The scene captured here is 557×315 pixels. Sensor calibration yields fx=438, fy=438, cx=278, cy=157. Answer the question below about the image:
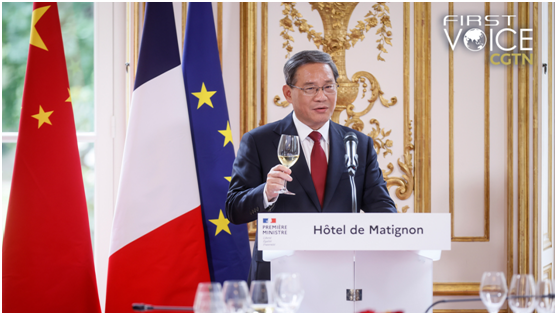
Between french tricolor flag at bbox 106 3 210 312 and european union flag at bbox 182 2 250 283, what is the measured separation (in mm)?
67

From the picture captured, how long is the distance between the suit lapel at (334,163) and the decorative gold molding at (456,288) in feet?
4.78

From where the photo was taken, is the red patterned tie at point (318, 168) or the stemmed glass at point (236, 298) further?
the red patterned tie at point (318, 168)

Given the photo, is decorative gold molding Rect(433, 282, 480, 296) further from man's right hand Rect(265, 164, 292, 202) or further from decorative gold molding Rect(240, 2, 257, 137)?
man's right hand Rect(265, 164, 292, 202)

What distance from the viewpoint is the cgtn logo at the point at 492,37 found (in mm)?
2824

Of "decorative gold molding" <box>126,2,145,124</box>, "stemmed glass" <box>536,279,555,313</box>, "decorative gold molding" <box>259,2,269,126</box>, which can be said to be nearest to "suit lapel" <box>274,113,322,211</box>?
"stemmed glass" <box>536,279,555,313</box>

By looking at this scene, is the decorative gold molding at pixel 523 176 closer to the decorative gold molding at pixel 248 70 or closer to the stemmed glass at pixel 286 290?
the decorative gold molding at pixel 248 70

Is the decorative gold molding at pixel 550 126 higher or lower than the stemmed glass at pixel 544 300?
higher

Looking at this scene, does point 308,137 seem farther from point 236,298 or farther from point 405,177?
point 405,177

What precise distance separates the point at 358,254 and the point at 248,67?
1750 mm

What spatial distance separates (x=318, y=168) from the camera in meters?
1.80

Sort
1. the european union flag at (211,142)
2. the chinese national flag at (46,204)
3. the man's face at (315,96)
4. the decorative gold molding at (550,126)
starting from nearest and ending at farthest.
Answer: the man's face at (315,96) → the chinese national flag at (46,204) → the european union flag at (211,142) → the decorative gold molding at (550,126)

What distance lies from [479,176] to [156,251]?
6.68 ft

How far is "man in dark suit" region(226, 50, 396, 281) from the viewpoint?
5.67 feet

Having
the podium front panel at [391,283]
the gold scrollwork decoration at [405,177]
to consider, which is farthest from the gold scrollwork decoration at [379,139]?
the podium front panel at [391,283]
